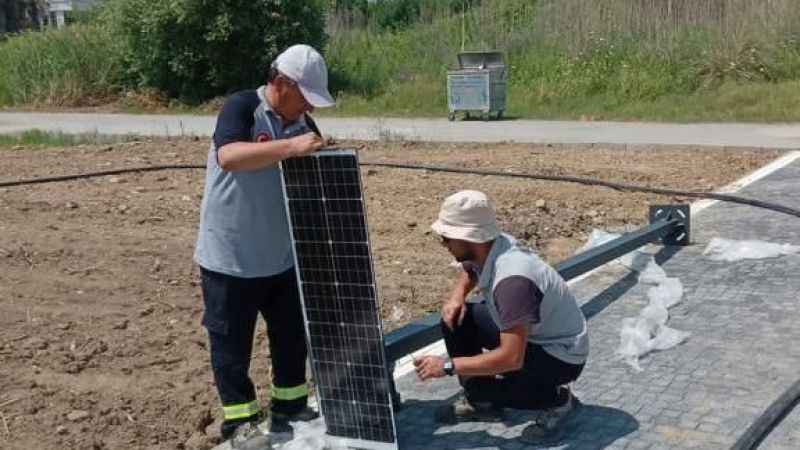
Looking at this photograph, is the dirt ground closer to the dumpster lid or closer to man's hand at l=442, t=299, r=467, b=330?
man's hand at l=442, t=299, r=467, b=330

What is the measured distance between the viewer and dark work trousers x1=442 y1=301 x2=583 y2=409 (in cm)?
419

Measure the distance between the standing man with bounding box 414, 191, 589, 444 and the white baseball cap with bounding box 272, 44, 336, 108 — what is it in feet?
2.10

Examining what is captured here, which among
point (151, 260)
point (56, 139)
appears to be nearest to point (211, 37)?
point (56, 139)

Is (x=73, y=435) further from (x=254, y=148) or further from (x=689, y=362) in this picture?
(x=689, y=362)

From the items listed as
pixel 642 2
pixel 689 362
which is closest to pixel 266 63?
pixel 642 2

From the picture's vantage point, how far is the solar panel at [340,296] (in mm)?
3988

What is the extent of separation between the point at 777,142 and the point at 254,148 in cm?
1148

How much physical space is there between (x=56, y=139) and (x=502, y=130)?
704 cm

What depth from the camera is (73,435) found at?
4.60 meters

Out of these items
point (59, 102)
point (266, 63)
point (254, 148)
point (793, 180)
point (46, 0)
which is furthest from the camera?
point (46, 0)

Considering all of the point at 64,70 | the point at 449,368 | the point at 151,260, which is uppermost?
the point at 64,70

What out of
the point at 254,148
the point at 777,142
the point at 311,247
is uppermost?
the point at 254,148

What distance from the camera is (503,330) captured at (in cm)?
389

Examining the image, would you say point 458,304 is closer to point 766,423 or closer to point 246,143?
point 246,143
